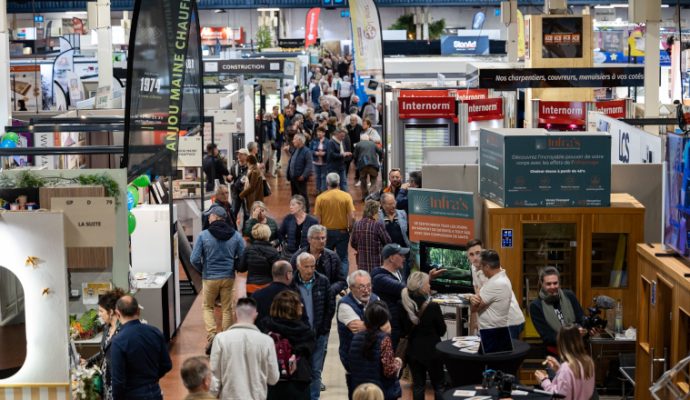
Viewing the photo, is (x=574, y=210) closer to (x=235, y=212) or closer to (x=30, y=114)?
(x=235, y=212)

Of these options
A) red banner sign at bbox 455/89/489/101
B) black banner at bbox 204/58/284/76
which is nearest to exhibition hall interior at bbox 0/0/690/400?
red banner sign at bbox 455/89/489/101

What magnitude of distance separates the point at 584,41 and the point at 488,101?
447 centimetres

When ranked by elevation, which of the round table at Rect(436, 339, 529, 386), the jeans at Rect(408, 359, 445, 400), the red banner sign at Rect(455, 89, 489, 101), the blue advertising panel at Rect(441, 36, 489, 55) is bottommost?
the jeans at Rect(408, 359, 445, 400)

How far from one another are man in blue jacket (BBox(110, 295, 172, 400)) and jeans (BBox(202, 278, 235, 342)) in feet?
12.0

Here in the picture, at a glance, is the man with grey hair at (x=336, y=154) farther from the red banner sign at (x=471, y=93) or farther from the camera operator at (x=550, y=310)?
the camera operator at (x=550, y=310)

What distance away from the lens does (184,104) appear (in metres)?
10.3

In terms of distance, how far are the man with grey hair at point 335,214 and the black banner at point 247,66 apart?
13432 millimetres

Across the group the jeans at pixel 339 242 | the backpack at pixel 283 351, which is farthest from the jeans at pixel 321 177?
the backpack at pixel 283 351

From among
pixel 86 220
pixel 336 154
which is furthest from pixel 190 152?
pixel 86 220

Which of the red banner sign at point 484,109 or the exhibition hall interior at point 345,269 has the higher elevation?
the red banner sign at point 484,109

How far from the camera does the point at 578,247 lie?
30.7 feet

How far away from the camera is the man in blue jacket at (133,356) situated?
6.90m

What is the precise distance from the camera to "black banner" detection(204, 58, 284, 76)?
83.4 feet

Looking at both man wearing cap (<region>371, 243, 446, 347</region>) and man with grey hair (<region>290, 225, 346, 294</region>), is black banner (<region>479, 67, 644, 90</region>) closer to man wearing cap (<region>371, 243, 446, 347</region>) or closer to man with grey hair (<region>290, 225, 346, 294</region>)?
man with grey hair (<region>290, 225, 346, 294</region>)
